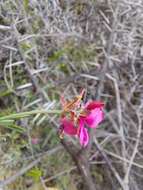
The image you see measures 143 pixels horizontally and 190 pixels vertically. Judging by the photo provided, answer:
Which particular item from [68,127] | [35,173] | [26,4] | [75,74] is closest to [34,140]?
[35,173]

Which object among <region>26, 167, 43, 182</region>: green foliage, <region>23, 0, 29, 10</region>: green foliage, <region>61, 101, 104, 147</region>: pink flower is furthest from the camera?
<region>23, 0, 29, 10</region>: green foliage

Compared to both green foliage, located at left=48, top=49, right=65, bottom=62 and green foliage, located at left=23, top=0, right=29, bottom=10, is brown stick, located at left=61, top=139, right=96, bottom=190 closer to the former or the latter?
green foliage, located at left=48, top=49, right=65, bottom=62

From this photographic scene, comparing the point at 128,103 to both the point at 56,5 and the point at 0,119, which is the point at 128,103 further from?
the point at 0,119

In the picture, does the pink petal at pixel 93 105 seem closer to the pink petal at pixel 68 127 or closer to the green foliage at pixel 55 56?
the pink petal at pixel 68 127

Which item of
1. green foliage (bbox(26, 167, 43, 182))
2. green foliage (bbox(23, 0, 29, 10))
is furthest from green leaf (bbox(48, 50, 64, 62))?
green foliage (bbox(26, 167, 43, 182))

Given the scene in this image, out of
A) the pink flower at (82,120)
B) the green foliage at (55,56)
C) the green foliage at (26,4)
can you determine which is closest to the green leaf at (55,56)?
the green foliage at (55,56)

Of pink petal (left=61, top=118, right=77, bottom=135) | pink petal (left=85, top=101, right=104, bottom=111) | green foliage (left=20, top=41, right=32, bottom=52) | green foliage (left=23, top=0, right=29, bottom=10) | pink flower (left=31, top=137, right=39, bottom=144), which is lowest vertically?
pink flower (left=31, top=137, right=39, bottom=144)
